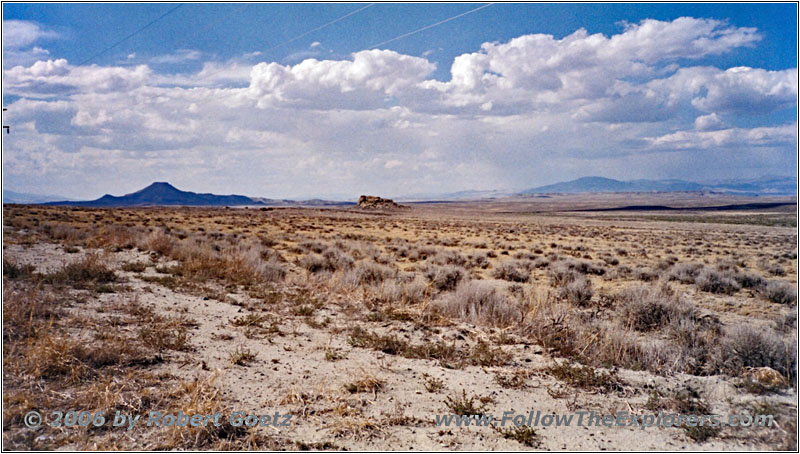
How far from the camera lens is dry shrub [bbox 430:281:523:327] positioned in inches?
353

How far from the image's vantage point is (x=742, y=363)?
6.27m

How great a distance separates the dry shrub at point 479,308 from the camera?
896 centimetres

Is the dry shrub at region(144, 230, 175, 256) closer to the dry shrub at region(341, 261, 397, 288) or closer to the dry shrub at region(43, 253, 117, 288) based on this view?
the dry shrub at region(43, 253, 117, 288)

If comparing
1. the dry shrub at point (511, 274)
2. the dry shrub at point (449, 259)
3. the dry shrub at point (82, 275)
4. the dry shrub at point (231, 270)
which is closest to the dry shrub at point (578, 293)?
the dry shrub at point (511, 274)

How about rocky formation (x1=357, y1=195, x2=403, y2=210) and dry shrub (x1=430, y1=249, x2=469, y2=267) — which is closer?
dry shrub (x1=430, y1=249, x2=469, y2=267)

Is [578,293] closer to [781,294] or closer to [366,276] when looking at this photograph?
[781,294]

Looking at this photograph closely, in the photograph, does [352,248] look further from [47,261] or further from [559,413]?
[559,413]

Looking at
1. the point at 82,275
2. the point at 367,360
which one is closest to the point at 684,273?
A: the point at 367,360

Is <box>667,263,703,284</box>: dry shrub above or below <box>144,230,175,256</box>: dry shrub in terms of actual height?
below

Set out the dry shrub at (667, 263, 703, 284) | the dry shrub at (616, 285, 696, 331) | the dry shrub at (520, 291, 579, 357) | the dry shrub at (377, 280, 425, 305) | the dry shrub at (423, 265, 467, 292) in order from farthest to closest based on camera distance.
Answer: the dry shrub at (667, 263, 703, 284)
the dry shrub at (423, 265, 467, 292)
the dry shrub at (377, 280, 425, 305)
the dry shrub at (616, 285, 696, 331)
the dry shrub at (520, 291, 579, 357)

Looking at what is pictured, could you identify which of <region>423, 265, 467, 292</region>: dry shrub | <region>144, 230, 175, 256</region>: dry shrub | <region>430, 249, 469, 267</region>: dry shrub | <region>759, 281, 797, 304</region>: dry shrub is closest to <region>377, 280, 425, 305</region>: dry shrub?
<region>423, 265, 467, 292</region>: dry shrub

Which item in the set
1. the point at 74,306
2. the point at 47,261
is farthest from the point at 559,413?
the point at 47,261

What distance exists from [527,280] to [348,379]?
1159 centimetres

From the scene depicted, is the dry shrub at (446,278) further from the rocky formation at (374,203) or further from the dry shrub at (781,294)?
the rocky formation at (374,203)
